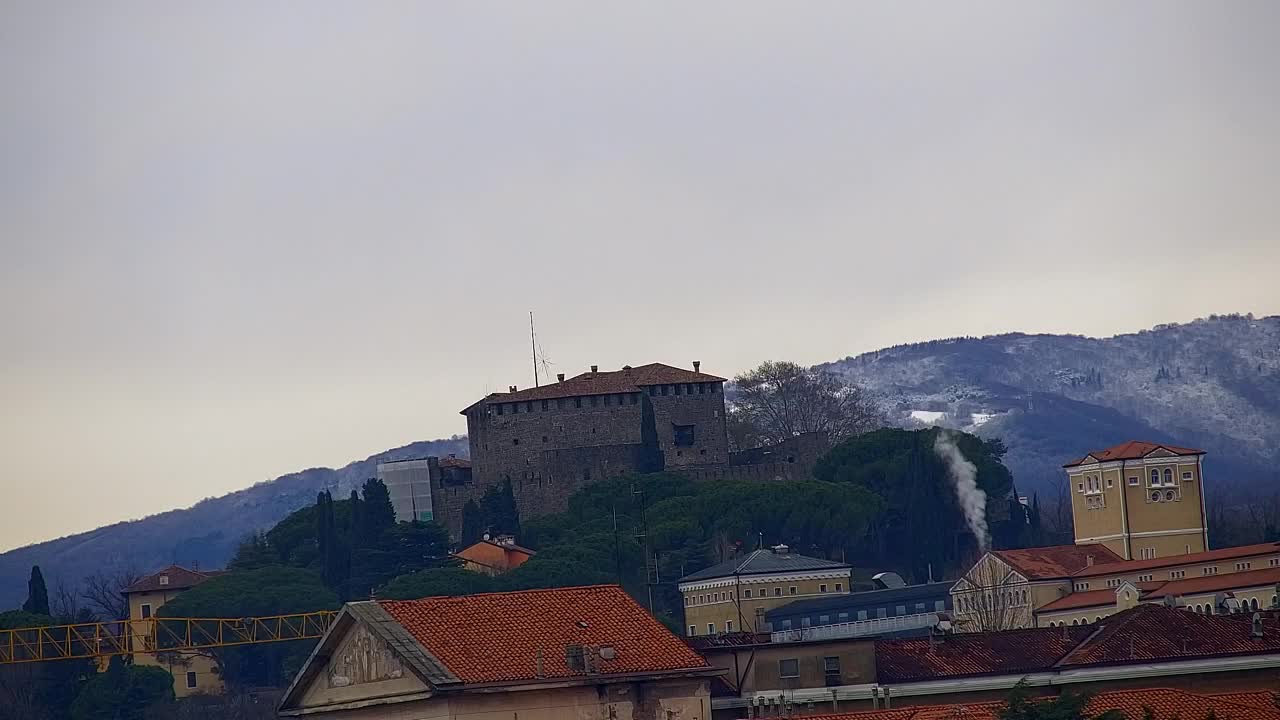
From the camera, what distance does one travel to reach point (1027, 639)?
2052 inches

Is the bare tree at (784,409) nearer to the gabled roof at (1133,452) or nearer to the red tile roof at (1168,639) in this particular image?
the gabled roof at (1133,452)

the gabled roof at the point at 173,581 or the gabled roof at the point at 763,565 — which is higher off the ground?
the gabled roof at the point at 173,581

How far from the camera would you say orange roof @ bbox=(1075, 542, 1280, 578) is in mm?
90312

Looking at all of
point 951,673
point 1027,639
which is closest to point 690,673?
point 951,673

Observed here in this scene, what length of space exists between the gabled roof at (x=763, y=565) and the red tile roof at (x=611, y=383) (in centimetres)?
1499

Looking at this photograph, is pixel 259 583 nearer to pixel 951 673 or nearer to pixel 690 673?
pixel 951 673

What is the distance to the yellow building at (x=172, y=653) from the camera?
10156cm

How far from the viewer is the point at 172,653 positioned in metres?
103

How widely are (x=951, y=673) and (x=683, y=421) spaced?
2752 inches

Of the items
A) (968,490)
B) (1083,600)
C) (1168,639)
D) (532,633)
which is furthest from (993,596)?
(532,633)

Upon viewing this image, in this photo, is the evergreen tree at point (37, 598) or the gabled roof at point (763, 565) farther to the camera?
the evergreen tree at point (37, 598)

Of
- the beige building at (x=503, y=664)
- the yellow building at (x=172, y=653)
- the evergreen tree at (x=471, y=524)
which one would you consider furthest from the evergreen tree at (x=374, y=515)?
the beige building at (x=503, y=664)

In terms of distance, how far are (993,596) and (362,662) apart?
58734mm

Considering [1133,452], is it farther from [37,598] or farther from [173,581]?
[37,598]
